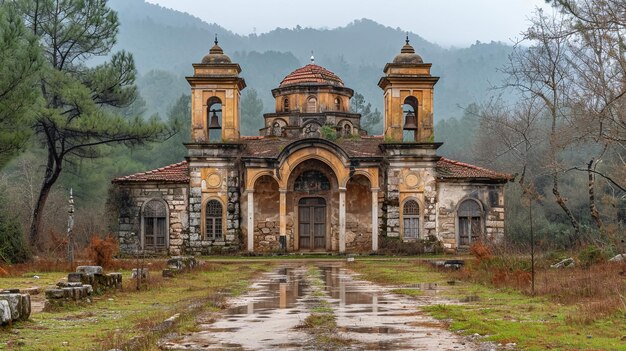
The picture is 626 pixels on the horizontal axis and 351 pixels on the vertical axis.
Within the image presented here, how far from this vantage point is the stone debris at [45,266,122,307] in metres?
13.8

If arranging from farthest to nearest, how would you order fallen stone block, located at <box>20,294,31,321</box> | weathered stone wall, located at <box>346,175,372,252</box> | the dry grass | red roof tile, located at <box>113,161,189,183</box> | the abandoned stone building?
weathered stone wall, located at <box>346,175,372,252</box>, red roof tile, located at <box>113,161,189,183</box>, the abandoned stone building, the dry grass, fallen stone block, located at <box>20,294,31,321</box>

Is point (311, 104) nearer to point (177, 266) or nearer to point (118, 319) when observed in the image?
point (177, 266)

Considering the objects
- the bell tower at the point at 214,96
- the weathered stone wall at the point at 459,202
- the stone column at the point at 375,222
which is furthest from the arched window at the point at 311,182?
the weathered stone wall at the point at 459,202

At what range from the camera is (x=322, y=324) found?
11.8m

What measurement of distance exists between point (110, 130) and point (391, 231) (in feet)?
44.2

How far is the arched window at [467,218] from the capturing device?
37.9 meters

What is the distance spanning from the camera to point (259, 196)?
39.1 meters

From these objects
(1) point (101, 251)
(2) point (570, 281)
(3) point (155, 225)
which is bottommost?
(2) point (570, 281)

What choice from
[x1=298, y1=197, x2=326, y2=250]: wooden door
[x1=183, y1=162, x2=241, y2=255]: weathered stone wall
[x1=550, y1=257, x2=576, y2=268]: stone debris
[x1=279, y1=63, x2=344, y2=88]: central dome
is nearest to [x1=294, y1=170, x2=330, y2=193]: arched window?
[x1=298, y1=197, x2=326, y2=250]: wooden door

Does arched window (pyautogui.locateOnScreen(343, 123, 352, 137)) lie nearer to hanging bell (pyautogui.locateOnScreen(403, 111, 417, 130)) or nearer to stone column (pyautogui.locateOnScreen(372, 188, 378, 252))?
hanging bell (pyautogui.locateOnScreen(403, 111, 417, 130))

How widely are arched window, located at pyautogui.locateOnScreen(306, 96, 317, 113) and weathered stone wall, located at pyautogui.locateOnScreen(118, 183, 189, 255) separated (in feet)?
28.6

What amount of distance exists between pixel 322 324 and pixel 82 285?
5.41 meters

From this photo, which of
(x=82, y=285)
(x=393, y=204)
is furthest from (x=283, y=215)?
(x=82, y=285)

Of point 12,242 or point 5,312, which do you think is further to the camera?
point 12,242
